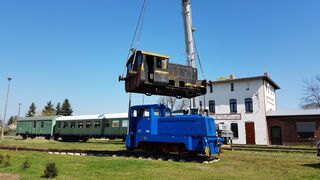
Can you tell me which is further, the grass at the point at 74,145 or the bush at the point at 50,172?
the grass at the point at 74,145

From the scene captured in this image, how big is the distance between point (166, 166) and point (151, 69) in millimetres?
5177

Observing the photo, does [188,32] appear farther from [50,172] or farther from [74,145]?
[74,145]

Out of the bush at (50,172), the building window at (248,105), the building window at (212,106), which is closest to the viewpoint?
the bush at (50,172)

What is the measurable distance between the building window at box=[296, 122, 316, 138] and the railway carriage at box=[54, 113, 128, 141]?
18615 mm

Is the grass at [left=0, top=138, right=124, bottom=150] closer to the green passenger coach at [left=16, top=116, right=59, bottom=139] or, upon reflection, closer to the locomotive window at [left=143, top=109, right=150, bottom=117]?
the locomotive window at [left=143, top=109, right=150, bottom=117]

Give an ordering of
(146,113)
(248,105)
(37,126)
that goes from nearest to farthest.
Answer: (146,113), (248,105), (37,126)

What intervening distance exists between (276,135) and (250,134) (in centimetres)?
283

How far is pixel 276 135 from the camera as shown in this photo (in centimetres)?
3234

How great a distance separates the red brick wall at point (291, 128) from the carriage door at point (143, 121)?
2049 cm

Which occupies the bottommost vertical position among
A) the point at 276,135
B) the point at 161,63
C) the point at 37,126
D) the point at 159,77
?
the point at 276,135

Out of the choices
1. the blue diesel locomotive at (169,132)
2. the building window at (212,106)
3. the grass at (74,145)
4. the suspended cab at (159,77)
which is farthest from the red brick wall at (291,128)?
the blue diesel locomotive at (169,132)

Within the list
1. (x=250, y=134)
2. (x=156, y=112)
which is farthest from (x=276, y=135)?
(x=156, y=112)

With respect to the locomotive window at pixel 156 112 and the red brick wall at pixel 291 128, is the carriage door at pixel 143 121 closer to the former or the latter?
the locomotive window at pixel 156 112

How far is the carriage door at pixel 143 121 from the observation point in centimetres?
1616
